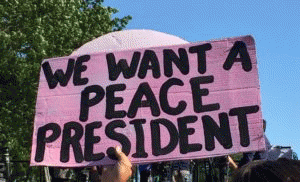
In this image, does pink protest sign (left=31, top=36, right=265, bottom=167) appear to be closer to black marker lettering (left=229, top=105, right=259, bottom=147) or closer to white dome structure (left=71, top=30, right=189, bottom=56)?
black marker lettering (left=229, top=105, right=259, bottom=147)

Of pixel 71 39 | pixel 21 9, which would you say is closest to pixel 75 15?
pixel 71 39

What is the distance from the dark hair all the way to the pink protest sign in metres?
3.71

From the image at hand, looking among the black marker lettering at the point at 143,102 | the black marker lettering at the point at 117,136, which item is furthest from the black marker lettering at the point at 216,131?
the black marker lettering at the point at 117,136

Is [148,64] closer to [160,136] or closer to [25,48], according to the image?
[160,136]

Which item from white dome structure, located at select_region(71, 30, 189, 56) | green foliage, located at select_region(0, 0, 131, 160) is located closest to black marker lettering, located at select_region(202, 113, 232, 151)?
white dome structure, located at select_region(71, 30, 189, 56)

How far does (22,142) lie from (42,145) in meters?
15.7

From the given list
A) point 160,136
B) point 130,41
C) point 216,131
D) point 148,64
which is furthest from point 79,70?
point 130,41

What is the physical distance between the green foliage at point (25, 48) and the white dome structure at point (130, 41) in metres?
10.1

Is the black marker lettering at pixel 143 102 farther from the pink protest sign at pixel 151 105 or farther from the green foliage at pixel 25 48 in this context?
the green foliage at pixel 25 48

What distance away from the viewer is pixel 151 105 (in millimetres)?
5730

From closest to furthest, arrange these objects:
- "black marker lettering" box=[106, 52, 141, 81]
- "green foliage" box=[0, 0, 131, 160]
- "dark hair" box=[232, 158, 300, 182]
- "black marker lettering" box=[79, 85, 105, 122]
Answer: "dark hair" box=[232, 158, 300, 182] < "black marker lettering" box=[79, 85, 105, 122] < "black marker lettering" box=[106, 52, 141, 81] < "green foliage" box=[0, 0, 131, 160]

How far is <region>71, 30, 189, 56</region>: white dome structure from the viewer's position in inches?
341

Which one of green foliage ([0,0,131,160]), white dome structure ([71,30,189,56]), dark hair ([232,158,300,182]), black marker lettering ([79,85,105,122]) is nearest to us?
dark hair ([232,158,300,182])

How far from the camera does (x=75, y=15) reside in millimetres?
21391
